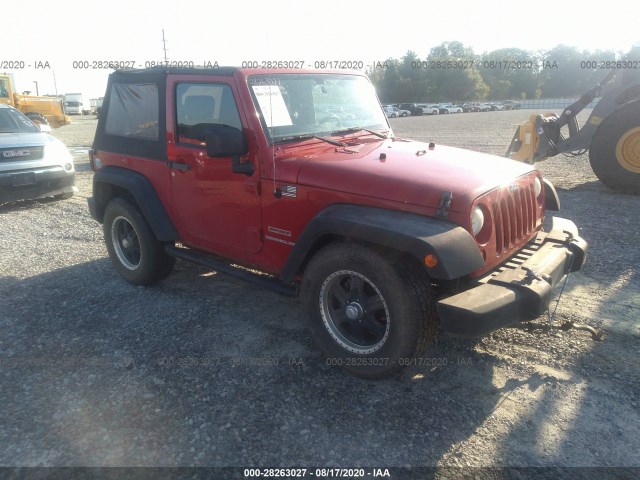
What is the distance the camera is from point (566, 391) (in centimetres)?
313

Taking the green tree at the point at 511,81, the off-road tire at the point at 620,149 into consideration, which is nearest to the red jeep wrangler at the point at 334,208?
the off-road tire at the point at 620,149

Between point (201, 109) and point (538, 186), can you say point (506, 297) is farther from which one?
point (201, 109)

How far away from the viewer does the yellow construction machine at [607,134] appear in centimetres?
812

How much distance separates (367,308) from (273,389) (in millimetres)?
808

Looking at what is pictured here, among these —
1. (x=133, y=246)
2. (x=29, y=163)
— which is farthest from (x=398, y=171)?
(x=29, y=163)

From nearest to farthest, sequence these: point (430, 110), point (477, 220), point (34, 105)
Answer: point (477, 220)
point (34, 105)
point (430, 110)

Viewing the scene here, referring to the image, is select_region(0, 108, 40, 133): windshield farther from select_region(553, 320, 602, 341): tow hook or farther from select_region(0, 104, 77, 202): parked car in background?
select_region(553, 320, 602, 341): tow hook

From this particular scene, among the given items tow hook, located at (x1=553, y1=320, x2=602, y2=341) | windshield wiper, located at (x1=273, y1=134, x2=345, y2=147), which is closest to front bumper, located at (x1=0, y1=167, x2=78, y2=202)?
windshield wiper, located at (x1=273, y1=134, x2=345, y2=147)

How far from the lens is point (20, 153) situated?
8094 millimetres

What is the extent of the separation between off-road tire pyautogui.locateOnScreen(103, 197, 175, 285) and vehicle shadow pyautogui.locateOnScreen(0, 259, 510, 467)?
0.43 metres

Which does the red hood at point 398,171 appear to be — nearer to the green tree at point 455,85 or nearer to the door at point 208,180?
the door at point 208,180

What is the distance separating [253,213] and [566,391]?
2.42 meters

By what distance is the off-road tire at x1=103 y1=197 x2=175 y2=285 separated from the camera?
4699mm

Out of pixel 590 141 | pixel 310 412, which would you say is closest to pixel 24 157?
pixel 310 412
